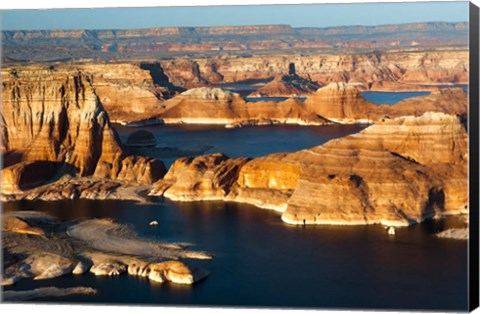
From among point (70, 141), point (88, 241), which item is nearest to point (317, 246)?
point (88, 241)

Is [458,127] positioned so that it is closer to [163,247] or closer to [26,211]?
[163,247]

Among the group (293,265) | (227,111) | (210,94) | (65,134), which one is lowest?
(293,265)

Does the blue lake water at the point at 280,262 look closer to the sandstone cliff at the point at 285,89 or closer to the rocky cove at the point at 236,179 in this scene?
the rocky cove at the point at 236,179

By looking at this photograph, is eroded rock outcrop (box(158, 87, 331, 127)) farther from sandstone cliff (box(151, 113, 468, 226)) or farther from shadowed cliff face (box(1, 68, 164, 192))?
sandstone cliff (box(151, 113, 468, 226))

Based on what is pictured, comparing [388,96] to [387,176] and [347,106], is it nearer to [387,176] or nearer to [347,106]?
[347,106]

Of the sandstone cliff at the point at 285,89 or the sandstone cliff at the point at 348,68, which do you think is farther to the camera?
the sandstone cliff at the point at 348,68

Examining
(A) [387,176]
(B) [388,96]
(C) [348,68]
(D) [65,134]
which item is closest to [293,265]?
(A) [387,176]

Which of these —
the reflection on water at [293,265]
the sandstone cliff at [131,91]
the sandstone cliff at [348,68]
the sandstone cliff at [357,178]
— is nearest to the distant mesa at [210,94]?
the sandstone cliff at [131,91]
